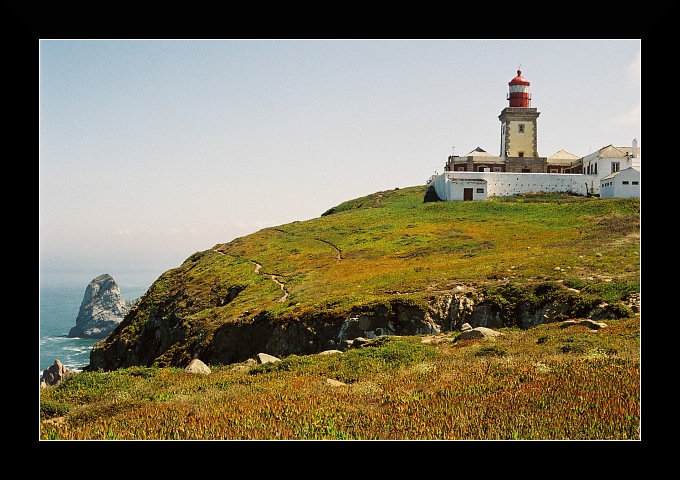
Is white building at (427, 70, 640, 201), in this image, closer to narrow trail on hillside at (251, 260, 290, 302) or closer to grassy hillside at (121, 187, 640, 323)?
grassy hillside at (121, 187, 640, 323)

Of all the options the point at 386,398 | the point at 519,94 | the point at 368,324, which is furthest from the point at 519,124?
the point at 386,398

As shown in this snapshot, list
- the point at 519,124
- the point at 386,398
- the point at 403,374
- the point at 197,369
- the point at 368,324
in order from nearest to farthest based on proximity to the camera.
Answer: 1. the point at 386,398
2. the point at 403,374
3. the point at 197,369
4. the point at 368,324
5. the point at 519,124

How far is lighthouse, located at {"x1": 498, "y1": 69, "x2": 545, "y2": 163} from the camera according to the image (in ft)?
315

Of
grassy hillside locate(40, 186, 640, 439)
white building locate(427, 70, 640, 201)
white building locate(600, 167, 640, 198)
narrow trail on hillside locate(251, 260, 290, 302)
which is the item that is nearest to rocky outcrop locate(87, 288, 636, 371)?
grassy hillside locate(40, 186, 640, 439)

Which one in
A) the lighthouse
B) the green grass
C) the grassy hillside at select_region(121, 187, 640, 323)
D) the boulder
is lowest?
the boulder

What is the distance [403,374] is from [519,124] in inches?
3421

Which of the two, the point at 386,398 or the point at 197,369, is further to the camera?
the point at 197,369

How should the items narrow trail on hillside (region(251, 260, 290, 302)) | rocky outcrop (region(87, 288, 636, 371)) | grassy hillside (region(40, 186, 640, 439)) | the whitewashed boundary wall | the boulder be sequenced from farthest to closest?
1. the whitewashed boundary wall
2. narrow trail on hillside (region(251, 260, 290, 302))
3. rocky outcrop (region(87, 288, 636, 371))
4. the boulder
5. grassy hillside (region(40, 186, 640, 439))

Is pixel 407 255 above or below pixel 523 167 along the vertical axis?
below

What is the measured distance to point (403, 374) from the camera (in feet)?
55.9

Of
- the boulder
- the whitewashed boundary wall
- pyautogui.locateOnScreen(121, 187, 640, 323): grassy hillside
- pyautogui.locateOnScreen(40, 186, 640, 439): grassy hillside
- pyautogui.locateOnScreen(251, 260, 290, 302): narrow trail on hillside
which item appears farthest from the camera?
the whitewashed boundary wall

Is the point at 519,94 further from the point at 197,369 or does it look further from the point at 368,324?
the point at 197,369

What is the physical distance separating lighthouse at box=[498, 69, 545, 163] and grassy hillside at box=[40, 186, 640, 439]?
45760 millimetres
